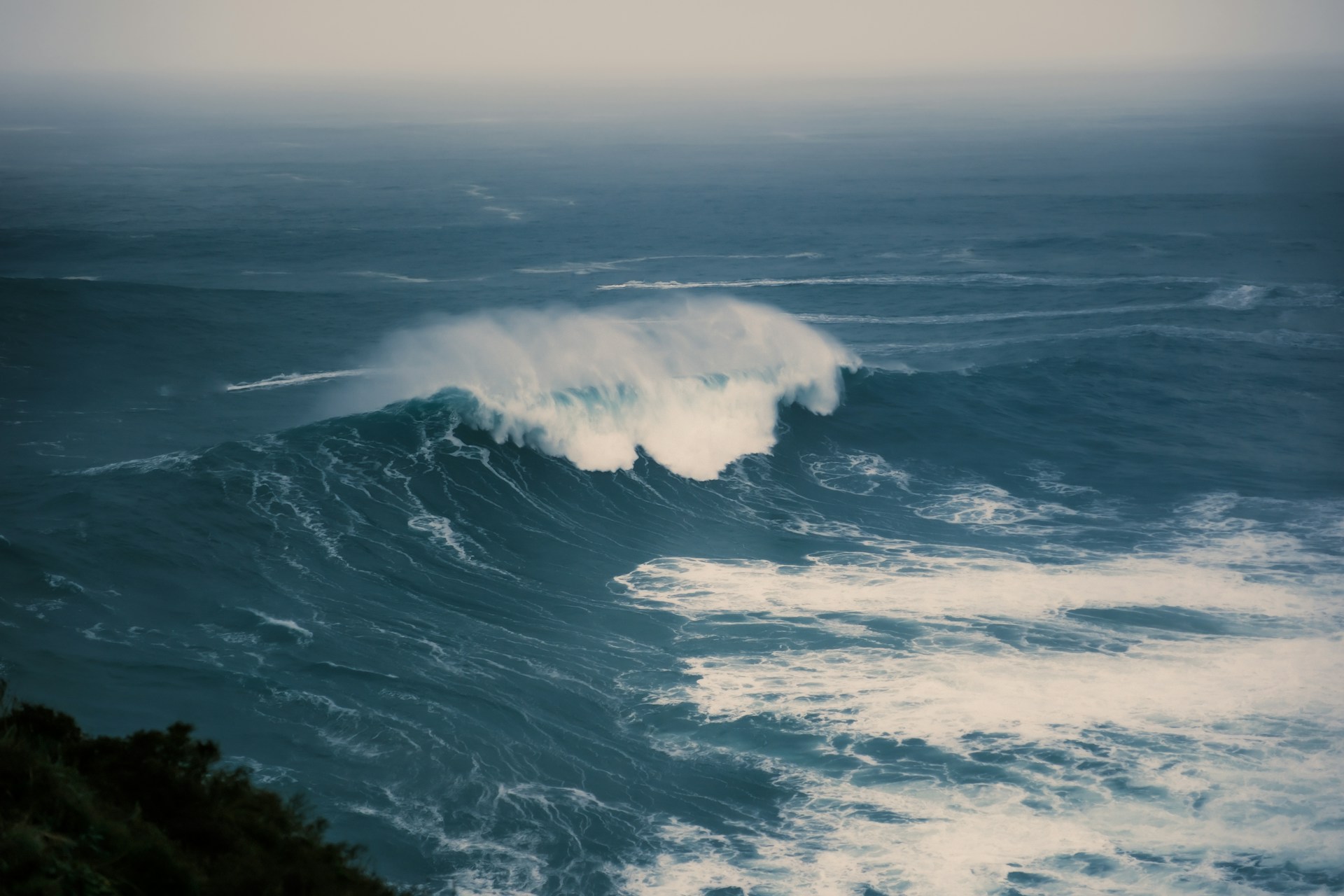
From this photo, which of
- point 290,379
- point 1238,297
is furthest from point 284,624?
point 1238,297

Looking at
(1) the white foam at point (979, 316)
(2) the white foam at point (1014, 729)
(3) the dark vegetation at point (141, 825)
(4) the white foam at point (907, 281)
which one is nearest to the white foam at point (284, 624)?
(2) the white foam at point (1014, 729)

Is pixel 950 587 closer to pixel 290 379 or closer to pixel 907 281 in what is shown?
pixel 290 379

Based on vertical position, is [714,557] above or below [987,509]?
below

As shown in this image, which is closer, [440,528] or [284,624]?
[284,624]

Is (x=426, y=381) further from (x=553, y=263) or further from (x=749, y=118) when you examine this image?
(x=749, y=118)

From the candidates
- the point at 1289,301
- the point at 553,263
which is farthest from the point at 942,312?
the point at 553,263

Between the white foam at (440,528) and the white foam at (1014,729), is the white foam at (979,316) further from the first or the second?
the white foam at (440,528)

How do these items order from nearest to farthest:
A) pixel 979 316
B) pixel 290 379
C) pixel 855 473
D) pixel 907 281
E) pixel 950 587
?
pixel 950 587 → pixel 855 473 → pixel 290 379 → pixel 979 316 → pixel 907 281
